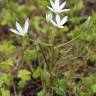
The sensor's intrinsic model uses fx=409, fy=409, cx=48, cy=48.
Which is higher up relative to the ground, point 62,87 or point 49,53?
point 49,53

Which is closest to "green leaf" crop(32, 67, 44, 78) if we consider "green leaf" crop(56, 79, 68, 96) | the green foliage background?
the green foliage background

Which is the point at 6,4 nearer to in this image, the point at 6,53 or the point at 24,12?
the point at 24,12

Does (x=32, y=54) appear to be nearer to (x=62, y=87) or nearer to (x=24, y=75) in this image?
(x=24, y=75)

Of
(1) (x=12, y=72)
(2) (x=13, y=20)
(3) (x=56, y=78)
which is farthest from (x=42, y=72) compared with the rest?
(2) (x=13, y=20)

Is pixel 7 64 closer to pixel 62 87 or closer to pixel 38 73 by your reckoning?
pixel 38 73

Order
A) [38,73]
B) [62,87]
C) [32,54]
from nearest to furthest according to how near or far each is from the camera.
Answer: [62,87] → [38,73] → [32,54]

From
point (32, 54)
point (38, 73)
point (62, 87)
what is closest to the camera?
point (62, 87)

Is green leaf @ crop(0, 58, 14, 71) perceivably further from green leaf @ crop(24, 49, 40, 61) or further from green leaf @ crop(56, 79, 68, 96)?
green leaf @ crop(56, 79, 68, 96)

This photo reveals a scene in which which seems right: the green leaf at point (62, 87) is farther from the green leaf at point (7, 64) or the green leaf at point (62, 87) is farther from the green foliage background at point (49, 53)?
the green leaf at point (7, 64)

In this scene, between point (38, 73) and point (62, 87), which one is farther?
point (38, 73)

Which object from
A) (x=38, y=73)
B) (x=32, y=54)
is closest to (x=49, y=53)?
(x=32, y=54)

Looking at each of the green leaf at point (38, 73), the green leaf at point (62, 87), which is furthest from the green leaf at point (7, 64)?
the green leaf at point (62, 87)
